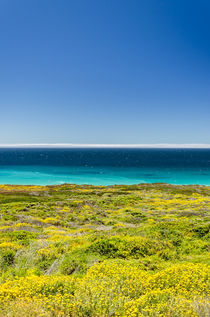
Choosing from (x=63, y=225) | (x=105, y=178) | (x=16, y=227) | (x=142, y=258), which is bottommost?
(x=105, y=178)

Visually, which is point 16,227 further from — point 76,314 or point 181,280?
point 181,280

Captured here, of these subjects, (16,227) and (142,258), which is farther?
(16,227)

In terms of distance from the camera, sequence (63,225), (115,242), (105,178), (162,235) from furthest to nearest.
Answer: (105,178)
(63,225)
(162,235)
(115,242)

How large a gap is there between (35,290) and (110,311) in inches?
100

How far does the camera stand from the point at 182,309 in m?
4.83

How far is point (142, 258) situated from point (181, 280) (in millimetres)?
3242

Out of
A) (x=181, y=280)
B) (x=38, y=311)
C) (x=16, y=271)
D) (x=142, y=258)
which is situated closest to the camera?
(x=38, y=311)

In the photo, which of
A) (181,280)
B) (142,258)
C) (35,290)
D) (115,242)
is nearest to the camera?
(35,290)

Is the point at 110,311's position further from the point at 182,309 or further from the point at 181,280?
the point at 181,280

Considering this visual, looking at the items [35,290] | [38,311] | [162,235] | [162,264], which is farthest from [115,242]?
[38,311]

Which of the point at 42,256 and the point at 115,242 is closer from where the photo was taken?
the point at 42,256

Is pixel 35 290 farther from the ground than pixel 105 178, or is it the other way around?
pixel 35 290

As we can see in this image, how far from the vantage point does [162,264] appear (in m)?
8.59

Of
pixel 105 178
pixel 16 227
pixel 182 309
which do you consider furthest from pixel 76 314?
pixel 105 178
